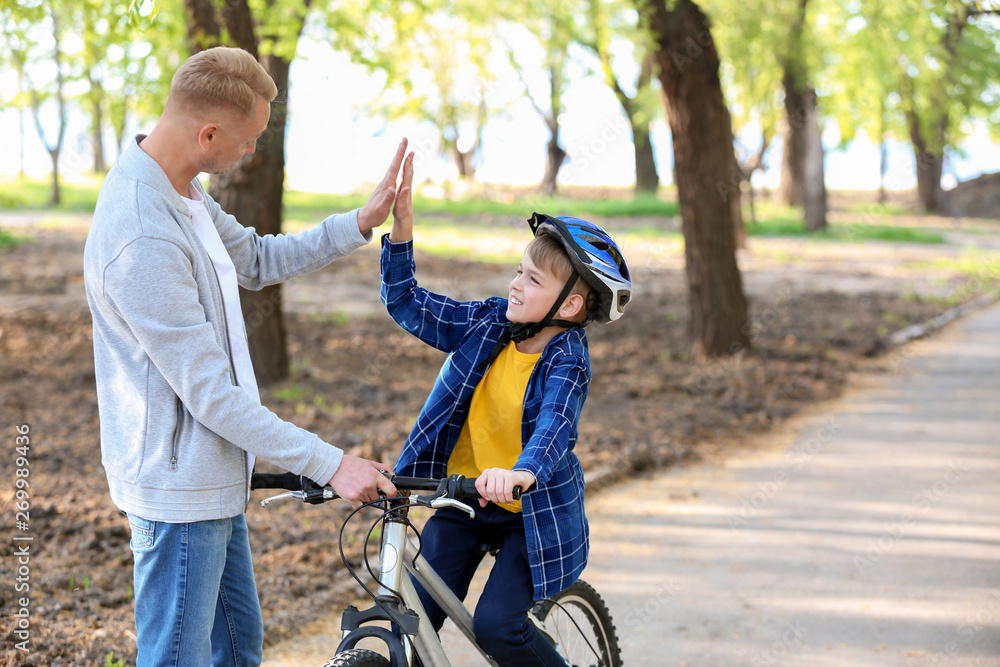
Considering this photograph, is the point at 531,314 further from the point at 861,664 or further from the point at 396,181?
the point at 861,664

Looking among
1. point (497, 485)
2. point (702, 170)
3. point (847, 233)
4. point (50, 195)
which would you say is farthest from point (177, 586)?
point (50, 195)

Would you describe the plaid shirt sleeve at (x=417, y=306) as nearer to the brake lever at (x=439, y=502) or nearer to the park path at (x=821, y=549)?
the brake lever at (x=439, y=502)

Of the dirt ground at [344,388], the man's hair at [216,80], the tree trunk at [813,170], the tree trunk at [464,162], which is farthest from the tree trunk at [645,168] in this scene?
the man's hair at [216,80]

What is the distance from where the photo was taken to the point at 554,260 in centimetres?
267

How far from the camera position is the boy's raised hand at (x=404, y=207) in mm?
2660

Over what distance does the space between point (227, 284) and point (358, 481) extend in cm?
60

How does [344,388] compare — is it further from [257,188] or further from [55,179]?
[55,179]

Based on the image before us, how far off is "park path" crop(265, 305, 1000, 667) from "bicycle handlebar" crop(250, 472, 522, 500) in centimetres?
176

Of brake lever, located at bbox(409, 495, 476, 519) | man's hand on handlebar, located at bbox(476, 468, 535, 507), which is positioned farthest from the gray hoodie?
man's hand on handlebar, located at bbox(476, 468, 535, 507)

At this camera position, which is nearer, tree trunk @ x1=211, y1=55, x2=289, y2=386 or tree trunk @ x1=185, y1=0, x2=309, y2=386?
tree trunk @ x1=185, y1=0, x2=309, y2=386

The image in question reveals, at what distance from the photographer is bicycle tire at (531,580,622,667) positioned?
3.08 m

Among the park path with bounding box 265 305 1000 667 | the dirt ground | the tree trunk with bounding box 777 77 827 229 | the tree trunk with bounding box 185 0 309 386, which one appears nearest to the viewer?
the park path with bounding box 265 305 1000 667

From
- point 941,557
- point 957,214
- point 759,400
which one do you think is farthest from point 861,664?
point 957,214

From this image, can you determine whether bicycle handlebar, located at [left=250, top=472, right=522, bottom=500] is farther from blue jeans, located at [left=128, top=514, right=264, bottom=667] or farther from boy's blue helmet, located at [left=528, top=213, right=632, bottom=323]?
boy's blue helmet, located at [left=528, top=213, right=632, bottom=323]
